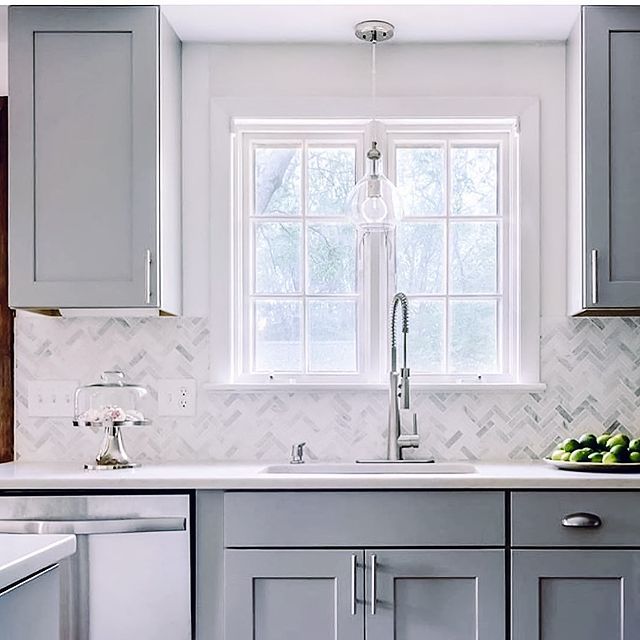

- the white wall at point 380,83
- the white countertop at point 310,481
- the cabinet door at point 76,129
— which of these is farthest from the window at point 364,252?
the white countertop at point 310,481

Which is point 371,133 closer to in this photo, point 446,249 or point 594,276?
point 446,249

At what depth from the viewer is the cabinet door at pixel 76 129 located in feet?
9.98

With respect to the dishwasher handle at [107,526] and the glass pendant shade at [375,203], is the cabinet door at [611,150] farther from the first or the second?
the dishwasher handle at [107,526]

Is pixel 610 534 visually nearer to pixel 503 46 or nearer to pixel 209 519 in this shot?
→ pixel 209 519

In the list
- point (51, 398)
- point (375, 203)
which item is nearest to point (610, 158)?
point (375, 203)

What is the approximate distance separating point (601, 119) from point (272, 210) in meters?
1.14

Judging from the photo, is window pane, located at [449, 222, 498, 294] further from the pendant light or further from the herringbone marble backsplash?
the pendant light

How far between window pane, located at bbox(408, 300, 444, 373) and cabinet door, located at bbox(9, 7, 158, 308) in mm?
934

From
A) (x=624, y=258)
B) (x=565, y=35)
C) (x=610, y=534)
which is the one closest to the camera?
(x=610, y=534)

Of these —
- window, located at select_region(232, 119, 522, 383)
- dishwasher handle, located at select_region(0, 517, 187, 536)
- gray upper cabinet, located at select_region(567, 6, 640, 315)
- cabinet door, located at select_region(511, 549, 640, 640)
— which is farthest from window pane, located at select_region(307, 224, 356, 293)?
cabinet door, located at select_region(511, 549, 640, 640)

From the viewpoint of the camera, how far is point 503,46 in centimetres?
338

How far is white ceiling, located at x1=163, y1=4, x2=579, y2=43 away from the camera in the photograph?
3.08 metres

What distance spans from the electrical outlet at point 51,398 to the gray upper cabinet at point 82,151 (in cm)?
42

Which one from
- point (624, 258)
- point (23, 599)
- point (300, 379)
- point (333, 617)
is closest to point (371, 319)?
point (300, 379)
